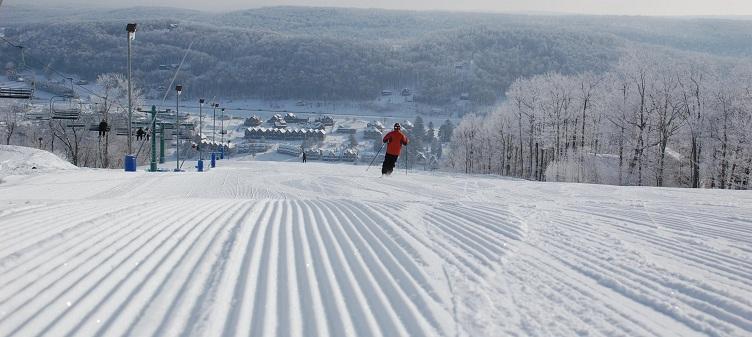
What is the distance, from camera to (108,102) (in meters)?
60.6

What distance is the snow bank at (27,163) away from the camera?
2019 centimetres

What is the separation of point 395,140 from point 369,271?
1446 cm

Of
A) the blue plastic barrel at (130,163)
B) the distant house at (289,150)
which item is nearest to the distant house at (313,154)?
the distant house at (289,150)

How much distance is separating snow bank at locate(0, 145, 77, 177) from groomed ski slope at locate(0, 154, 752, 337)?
1276 cm

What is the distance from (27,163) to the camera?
73.9 ft

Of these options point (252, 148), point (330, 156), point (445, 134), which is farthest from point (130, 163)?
point (445, 134)

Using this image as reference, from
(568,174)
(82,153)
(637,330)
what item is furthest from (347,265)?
(82,153)

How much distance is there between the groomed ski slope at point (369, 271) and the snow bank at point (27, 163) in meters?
12.8

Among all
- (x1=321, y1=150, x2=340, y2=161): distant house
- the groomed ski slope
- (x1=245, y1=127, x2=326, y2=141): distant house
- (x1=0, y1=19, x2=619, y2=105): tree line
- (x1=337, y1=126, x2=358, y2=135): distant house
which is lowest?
(x1=321, y1=150, x2=340, y2=161): distant house

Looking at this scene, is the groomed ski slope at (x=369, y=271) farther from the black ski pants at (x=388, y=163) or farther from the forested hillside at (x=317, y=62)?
the forested hillside at (x=317, y=62)

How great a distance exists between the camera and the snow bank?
20.2 m

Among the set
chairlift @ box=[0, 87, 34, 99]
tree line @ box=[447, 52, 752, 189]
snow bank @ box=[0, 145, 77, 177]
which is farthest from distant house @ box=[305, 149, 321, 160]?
chairlift @ box=[0, 87, 34, 99]

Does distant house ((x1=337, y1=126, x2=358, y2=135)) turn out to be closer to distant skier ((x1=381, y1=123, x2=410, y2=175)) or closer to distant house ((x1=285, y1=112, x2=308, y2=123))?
distant house ((x1=285, y1=112, x2=308, y2=123))

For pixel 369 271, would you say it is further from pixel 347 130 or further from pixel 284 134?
pixel 347 130
